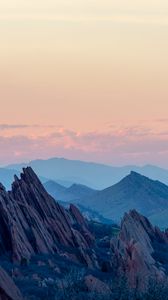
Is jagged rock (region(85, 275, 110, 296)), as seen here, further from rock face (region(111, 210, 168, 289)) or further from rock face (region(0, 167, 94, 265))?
rock face (region(0, 167, 94, 265))

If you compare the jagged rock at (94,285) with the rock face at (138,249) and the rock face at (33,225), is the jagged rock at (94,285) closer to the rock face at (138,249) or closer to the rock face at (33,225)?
the rock face at (138,249)

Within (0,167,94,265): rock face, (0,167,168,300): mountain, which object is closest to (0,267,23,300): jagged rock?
(0,167,168,300): mountain

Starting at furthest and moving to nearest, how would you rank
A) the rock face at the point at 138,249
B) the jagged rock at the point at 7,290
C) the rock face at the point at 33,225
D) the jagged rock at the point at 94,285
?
the rock face at the point at 33,225 → the rock face at the point at 138,249 → the jagged rock at the point at 94,285 → the jagged rock at the point at 7,290

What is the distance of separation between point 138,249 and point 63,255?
43.3 feet

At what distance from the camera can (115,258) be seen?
91.6m

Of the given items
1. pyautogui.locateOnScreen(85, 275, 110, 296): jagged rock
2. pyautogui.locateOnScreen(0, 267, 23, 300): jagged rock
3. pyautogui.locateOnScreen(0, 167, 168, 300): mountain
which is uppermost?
pyautogui.locateOnScreen(0, 167, 168, 300): mountain

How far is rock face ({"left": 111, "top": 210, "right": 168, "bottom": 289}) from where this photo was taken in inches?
3322

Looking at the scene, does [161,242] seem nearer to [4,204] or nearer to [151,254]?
[151,254]

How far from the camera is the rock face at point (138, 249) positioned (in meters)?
84.4

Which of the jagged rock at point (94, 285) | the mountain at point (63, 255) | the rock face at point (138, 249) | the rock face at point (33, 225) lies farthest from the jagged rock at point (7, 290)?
the rock face at point (33, 225)

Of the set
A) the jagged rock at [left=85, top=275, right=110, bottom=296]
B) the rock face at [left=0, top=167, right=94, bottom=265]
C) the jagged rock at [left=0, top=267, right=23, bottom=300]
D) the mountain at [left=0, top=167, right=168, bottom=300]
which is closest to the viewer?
the jagged rock at [left=0, top=267, right=23, bottom=300]

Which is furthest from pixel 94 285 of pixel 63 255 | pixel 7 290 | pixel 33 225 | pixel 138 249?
pixel 33 225

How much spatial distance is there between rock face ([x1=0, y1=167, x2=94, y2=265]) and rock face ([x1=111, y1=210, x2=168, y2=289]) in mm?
5802

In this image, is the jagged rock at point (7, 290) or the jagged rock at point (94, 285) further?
the jagged rock at point (94, 285)
